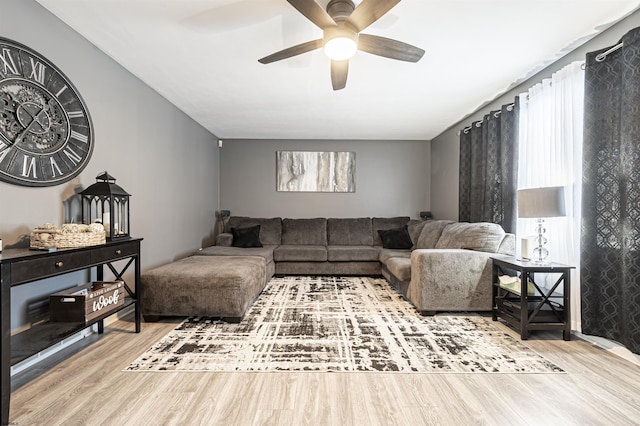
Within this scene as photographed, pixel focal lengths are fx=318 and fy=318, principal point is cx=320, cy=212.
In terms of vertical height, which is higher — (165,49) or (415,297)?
(165,49)

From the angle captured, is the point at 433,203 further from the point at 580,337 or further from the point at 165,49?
the point at 165,49

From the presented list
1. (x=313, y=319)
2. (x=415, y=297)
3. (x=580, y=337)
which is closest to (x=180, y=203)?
(x=313, y=319)

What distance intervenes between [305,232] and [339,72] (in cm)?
330

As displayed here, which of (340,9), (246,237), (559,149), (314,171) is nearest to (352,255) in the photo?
(246,237)

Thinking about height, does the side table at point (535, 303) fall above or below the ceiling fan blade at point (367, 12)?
below

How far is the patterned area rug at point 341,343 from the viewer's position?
82.4 inches

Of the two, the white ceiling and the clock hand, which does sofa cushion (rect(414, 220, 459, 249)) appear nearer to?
the white ceiling

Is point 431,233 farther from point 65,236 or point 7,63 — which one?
point 7,63

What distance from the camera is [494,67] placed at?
2.99m

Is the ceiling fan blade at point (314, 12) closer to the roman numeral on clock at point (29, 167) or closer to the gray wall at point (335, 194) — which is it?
the roman numeral on clock at point (29, 167)

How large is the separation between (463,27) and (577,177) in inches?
59.8

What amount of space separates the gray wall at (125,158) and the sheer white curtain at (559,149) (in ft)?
12.9

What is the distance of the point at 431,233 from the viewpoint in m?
4.45

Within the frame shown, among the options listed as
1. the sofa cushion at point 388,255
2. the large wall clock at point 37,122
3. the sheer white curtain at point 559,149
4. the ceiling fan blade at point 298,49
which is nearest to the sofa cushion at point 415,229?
the sofa cushion at point 388,255
